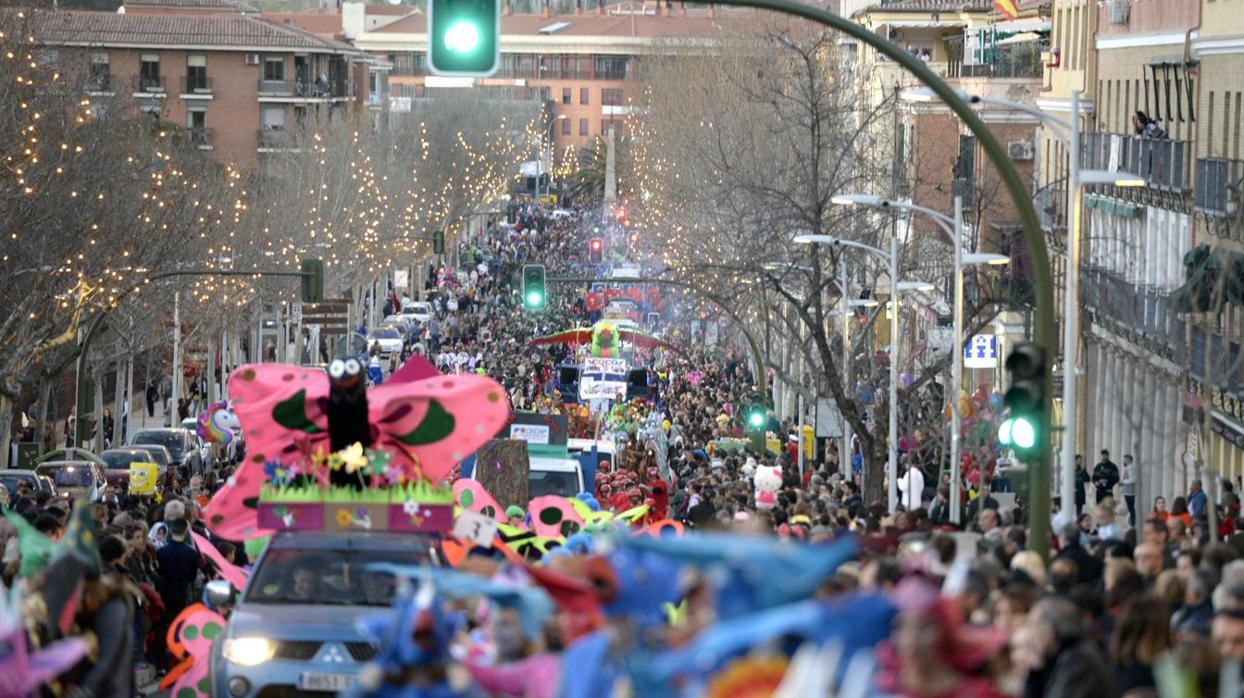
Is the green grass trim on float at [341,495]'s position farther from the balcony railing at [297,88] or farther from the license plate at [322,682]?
the balcony railing at [297,88]

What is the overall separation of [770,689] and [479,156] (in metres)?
137

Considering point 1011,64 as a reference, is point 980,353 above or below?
below

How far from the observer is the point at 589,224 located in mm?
137750

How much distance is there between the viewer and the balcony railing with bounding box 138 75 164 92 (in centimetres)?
10706

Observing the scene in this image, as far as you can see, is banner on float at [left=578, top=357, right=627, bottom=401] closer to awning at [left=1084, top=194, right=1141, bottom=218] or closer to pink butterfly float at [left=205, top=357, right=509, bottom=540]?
awning at [left=1084, top=194, right=1141, bottom=218]

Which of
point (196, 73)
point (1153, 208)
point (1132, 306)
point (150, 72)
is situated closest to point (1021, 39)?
point (1153, 208)

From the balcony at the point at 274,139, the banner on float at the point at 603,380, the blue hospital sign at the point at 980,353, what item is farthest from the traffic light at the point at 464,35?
the balcony at the point at 274,139

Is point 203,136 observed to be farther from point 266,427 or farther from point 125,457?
point 266,427

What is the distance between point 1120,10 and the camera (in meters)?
49.4

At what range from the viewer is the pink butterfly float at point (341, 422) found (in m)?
17.0

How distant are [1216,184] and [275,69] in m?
78.8

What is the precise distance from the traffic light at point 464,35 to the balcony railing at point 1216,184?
19562mm

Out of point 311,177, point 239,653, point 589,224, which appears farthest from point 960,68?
point 589,224

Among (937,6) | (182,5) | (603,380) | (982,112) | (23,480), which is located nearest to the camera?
(23,480)
